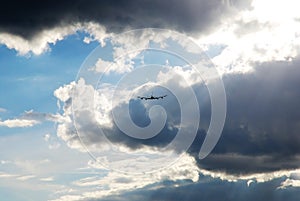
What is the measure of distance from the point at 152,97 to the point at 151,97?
1.43 meters

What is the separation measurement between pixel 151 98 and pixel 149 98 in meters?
3.15

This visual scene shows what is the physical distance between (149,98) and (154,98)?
19.6 ft

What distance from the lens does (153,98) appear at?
611 feet

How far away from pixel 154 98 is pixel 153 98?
1088mm

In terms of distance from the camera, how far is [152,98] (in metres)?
186

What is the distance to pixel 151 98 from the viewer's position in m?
186

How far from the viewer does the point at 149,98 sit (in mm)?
188750

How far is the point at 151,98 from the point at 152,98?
1.06 meters

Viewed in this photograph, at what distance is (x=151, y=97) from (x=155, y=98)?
16.3 feet

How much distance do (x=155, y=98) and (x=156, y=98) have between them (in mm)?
1182

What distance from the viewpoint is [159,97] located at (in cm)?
18600

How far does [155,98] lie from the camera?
18525 cm

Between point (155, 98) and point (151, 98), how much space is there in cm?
425

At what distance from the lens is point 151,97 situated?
187875 millimetres
